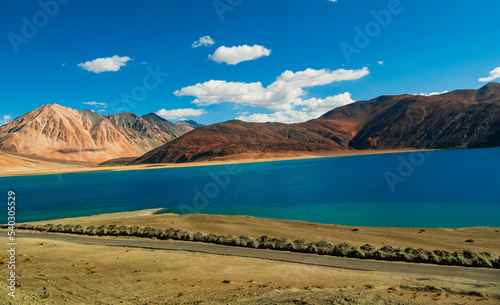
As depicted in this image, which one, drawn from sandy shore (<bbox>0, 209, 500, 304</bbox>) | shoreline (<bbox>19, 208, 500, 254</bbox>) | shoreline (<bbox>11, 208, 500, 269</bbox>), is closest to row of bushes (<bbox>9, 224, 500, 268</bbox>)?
shoreline (<bbox>11, 208, 500, 269</bbox>)

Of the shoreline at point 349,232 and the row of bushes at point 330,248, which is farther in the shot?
the shoreline at point 349,232

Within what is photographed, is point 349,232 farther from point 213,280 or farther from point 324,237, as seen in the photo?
point 213,280

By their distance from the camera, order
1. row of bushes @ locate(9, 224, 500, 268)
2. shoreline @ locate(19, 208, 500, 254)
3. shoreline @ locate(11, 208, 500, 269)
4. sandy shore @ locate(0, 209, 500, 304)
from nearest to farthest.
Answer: sandy shore @ locate(0, 209, 500, 304) < row of bushes @ locate(9, 224, 500, 268) < shoreline @ locate(11, 208, 500, 269) < shoreline @ locate(19, 208, 500, 254)

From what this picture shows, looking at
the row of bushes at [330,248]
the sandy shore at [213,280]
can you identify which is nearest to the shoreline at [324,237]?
the row of bushes at [330,248]

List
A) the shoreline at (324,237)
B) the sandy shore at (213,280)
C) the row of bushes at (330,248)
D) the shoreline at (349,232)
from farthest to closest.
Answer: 1. the shoreline at (349,232)
2. the shoreline at (324,237)
3. the row of bushes at (330,248)
4. the sandy shore at (213,280)

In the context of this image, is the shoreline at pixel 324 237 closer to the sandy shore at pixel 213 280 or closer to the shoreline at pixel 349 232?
the shoreline at pixel 349 232

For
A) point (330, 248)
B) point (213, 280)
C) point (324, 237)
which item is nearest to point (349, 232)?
point (324, 237)

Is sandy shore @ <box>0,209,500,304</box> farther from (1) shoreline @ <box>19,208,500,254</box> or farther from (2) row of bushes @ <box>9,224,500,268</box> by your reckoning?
(2) row of bushes @ <box>9,224,500,268</box>
